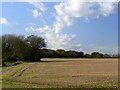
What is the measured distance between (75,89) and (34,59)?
276 ft

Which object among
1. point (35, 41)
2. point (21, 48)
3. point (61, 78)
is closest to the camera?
point (61, 78)

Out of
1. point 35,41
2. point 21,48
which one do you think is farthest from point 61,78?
point 35,41

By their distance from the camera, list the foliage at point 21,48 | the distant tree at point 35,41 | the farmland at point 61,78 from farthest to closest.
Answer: the distant tree at point 35,41
the foliage at point 21,48
the farmland at point 61,78

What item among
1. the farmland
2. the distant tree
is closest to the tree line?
the distant tree

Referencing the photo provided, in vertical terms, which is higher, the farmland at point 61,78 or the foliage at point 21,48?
Result: the foliage at point 21,48

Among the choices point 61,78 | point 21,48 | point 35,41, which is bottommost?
point 61,78

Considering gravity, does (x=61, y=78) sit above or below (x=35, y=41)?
below

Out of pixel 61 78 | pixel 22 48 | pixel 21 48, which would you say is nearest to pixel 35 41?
pixel 22 48

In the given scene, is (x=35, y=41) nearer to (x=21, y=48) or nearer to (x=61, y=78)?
(x=21, y=48)

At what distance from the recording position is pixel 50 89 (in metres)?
15.8

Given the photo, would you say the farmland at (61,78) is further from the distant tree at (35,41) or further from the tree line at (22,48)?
the distant tree at (35,41)

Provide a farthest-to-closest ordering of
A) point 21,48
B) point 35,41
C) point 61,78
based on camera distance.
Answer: point 35,41
point 21,48
point 61,78

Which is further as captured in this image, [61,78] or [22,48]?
[22,48]

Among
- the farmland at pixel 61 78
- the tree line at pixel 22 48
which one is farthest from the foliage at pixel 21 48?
the farmland at pixel 61 78
